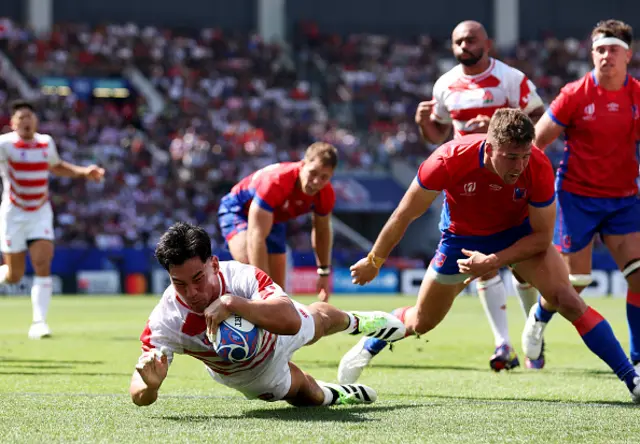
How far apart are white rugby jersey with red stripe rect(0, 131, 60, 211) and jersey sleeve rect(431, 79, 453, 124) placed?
190 inches

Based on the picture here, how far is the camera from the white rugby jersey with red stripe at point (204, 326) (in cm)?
555

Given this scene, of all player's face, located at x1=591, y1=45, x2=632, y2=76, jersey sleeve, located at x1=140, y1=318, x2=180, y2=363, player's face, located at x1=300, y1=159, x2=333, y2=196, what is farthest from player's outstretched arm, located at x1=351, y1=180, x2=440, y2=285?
player's face, located at x1=591, y1=45, x2=632, y2=76

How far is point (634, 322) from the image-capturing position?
779cm

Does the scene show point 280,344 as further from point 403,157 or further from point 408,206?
point 403,157

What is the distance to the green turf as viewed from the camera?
203 inches

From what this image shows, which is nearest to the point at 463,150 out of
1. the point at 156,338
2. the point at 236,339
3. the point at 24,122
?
the point at 236,339

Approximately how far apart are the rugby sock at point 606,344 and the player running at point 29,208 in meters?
7.05

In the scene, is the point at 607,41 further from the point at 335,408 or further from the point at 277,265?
the point at 277,265

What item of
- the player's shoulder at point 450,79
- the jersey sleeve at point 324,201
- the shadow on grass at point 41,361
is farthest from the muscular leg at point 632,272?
the shadow on grass at point 41,361

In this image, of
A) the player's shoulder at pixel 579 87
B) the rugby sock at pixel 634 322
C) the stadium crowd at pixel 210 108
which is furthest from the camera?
the stadium crowd at pixel 210 108

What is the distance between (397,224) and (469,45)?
2.68 metres

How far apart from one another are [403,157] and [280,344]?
2665 centimetres

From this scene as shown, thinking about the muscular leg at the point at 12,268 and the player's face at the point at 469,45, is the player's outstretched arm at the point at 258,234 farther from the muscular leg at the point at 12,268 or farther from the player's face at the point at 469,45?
the muscular leg at the point at 12,268

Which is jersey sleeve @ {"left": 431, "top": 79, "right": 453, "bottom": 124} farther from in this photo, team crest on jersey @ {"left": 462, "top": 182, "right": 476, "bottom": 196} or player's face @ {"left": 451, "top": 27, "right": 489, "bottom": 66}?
team crest on jersey @ {"left": 462, "top": 182, "right": 476, "bottom": 196}
